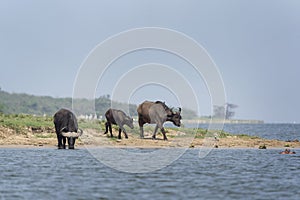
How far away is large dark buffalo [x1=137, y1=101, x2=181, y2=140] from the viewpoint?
53.7 m

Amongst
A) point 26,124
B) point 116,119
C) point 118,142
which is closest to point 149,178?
point 118,142

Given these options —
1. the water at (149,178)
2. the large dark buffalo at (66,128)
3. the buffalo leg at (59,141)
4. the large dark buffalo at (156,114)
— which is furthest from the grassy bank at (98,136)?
the water at (149,178)

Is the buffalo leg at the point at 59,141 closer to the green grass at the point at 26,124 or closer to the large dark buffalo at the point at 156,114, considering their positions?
the green grass at the point at 26,124

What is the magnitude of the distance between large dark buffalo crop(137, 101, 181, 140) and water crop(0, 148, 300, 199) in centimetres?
1066

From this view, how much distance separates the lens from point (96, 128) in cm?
5728

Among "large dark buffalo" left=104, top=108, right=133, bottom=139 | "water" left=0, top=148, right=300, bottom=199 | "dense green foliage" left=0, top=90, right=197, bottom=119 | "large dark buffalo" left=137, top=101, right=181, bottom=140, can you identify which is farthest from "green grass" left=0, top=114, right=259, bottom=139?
"dense green foliage" left=0, top=90, right=197, bottom=119

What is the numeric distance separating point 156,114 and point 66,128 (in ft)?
35.6

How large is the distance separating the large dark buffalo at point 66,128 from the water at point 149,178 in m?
1.49

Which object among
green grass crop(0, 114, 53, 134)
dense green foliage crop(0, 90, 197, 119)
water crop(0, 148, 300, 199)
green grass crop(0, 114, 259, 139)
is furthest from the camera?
dense green foliage crop(0, 90, 197, 119)

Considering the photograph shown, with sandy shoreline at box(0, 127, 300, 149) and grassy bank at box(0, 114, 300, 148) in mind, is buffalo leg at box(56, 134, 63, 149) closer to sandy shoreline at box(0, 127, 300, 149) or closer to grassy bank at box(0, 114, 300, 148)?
sandy shoreline at box(0, 127, 300, 149)

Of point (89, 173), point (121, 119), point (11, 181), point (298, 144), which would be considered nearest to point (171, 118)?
point (121, 119)

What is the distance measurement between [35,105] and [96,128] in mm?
113278

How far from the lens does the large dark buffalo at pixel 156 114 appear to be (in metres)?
53.7

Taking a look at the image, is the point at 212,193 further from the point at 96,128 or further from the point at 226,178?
the point at 96,128
